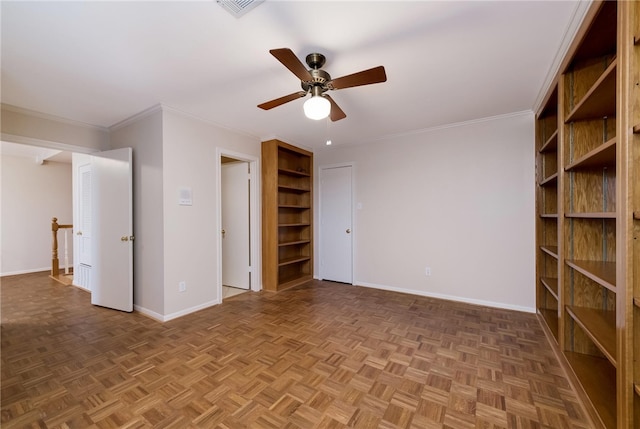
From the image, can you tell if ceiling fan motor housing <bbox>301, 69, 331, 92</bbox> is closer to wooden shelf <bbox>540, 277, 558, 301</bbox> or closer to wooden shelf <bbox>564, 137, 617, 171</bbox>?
wooden shelf <bbox>564, 137, 617, 171</bbox>

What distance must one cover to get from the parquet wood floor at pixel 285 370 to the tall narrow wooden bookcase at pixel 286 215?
1.06m

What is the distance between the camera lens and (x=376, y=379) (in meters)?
1.92

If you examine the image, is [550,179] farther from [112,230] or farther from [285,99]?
[112,230]

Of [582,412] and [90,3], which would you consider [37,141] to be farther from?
[582,412]

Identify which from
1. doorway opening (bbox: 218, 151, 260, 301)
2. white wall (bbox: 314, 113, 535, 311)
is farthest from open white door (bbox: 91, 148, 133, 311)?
white wall (bbox: 314, 113, 535, 311)

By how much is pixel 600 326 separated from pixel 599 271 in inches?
14.2

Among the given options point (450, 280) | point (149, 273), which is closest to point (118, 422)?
point (149, 273)

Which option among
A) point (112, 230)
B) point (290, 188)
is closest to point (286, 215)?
point (290, 188)

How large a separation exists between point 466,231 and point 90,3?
4.18 metres

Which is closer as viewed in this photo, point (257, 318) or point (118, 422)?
point (118, 422)

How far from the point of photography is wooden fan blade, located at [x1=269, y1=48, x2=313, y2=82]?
1.50 metres

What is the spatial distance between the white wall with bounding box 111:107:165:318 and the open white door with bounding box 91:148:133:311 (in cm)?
8

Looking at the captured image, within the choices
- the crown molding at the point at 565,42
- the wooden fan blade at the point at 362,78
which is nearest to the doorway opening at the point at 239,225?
the wooden fan blade at the point at 362,78

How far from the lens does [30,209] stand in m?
5.49
